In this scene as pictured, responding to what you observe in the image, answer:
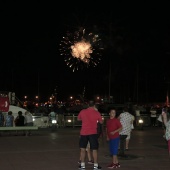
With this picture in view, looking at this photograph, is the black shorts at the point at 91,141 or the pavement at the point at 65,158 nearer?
the black shorts at the point at 91,141

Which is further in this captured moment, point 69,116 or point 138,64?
point 138,64

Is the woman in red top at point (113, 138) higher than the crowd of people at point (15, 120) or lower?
lower

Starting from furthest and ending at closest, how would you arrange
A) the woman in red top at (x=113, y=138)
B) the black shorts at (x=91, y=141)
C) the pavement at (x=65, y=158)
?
the pavement at (x=65, y=158) < the woman in red top at (x=113, y=138) < the black shorts at (x=91, y=141)

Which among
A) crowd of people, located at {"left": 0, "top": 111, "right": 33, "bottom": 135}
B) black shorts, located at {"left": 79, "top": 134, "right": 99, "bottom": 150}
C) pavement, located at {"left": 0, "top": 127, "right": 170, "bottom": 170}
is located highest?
crowd of people, located at {"left": 0, "top": 111, "right": 33, "bottom": 135}

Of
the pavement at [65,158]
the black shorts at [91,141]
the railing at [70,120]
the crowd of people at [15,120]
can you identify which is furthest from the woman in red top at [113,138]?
the railing at [70,120]

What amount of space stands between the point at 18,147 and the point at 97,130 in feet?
22.2

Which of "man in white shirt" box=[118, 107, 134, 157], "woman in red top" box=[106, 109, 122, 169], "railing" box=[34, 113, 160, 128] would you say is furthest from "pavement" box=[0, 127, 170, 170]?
"railing" box=[34, 113, 160, 128]

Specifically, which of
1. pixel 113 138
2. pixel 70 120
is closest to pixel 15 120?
pixel 70 120

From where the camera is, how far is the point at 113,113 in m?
13.0

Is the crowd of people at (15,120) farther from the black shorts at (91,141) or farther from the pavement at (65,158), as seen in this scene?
the black shorts at (91,141)

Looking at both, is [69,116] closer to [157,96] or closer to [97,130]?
[97,130]

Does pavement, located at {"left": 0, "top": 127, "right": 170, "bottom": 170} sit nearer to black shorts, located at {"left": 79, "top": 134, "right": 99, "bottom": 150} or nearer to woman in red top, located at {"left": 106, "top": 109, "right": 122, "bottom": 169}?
woman in red top, located at {"left": 106, "top": 109, "right": 122, "bottom": 169}

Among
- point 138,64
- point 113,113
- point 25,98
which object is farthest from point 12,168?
point 25,98

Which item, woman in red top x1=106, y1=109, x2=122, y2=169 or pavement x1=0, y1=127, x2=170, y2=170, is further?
pavement x1=0, y1=127, x2=170, y2=170
